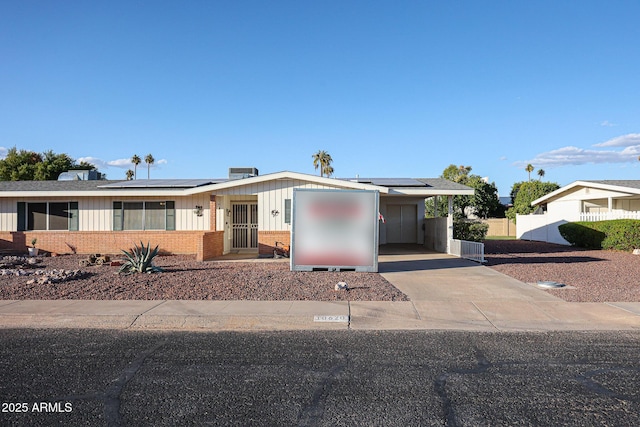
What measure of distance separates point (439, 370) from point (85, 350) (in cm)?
469

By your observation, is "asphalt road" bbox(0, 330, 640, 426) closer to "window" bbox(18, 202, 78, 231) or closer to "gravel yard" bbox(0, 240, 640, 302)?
"gravel yard" bbox(0, 240, 640, 302)

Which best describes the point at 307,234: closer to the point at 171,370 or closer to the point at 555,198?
the point at 171,370

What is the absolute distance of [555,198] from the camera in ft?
93.1

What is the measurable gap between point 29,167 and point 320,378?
43529 millimetres

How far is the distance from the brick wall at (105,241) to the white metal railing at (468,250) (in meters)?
9.60

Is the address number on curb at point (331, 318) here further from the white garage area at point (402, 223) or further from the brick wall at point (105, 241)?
the white garage area at point (402, 223)

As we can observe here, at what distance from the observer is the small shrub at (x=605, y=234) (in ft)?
65.8

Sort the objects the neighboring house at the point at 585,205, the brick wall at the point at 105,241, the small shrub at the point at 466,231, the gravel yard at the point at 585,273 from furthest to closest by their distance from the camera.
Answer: the small shrub at the point at 466,231
the neighboring house at the point at 585,205
the brick wall at the point at 105,241
the gravel yard at the point at 585,273

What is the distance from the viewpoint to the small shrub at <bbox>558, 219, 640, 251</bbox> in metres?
20.0

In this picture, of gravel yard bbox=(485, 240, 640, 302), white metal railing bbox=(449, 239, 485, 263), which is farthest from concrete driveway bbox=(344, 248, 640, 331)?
white metal railing bbox=(449, 239, 485, 263)

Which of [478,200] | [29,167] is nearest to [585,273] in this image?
A: [478,200]

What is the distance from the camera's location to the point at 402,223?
949 inches

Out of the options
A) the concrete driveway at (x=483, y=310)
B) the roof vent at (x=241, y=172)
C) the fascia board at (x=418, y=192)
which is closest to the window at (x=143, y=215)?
the roof vent at (x=241, y=172)

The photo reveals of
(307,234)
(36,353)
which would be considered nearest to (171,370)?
(36,353)
